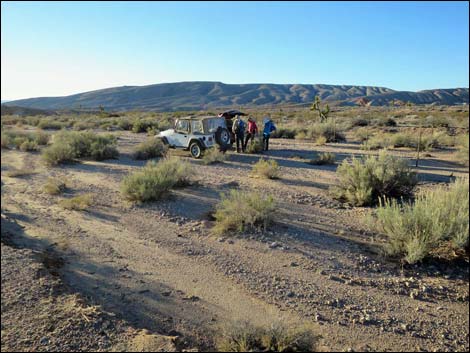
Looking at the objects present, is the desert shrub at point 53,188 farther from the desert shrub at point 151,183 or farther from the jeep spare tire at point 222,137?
the jeep spare tire at point 222,137

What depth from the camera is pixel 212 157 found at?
13234mm

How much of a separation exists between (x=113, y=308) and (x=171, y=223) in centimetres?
292

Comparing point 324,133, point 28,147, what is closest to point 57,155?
point 28,147

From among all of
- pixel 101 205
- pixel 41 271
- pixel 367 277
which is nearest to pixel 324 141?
pixel 101 205

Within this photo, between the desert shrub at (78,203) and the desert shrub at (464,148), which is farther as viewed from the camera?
the desert shrub at (464,148)

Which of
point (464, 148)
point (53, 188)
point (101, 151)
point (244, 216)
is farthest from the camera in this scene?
point (101, 151)

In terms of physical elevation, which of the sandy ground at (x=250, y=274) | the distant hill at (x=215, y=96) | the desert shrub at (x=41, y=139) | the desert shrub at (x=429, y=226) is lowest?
the sandy ground at (x=250, y=274)

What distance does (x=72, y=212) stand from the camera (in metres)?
7.54

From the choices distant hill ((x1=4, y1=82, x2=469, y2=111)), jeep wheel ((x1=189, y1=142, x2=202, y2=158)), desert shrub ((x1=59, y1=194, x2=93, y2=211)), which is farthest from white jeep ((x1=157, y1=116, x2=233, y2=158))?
distant hill ((x1=4, y1=82, x2=469, y2=111))

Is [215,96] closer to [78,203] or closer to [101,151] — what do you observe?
[101,151]

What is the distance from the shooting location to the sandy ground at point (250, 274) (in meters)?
3.78

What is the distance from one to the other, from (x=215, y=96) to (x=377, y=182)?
465 ft

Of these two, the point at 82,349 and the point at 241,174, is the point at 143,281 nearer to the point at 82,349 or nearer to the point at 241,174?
the point at 82,349

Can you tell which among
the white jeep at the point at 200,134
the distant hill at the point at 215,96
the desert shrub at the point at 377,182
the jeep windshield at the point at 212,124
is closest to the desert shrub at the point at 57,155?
the white jeep at the point at 200,134
